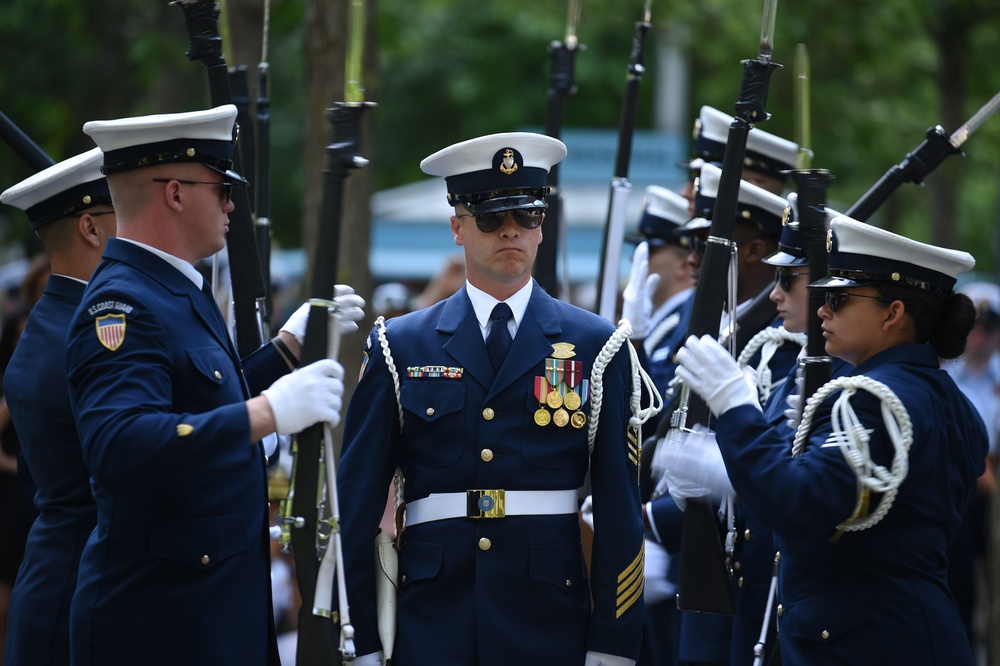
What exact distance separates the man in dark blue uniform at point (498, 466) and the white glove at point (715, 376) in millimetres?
227

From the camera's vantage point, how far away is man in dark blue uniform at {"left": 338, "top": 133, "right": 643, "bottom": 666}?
3.82 meters

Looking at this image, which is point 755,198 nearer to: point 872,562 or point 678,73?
point 872,562

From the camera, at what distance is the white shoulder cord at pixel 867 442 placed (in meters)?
3.56

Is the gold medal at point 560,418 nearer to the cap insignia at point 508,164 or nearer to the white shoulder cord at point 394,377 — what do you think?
the white shoulder cord at point 394,377

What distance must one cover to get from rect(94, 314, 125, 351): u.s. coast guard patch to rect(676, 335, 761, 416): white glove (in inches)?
62.3

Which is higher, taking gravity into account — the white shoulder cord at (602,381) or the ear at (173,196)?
the ear at (173,196)

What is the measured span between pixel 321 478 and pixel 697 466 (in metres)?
1.18

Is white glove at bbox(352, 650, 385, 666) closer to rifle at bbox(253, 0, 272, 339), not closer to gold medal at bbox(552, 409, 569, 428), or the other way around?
gold medal at bbox(552, 409, 569, 428)

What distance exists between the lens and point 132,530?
344 cm

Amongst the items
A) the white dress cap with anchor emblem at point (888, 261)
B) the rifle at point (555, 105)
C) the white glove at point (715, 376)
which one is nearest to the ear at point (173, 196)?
the white glove at point (715, 376)

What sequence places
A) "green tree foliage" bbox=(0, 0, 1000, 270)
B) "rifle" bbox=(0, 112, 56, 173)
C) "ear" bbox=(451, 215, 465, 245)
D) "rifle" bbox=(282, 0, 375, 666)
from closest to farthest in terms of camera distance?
1. "rifle" bbox=(282, 0, 375, 666)
2. "ear" bbox=(451, 215, 465, 245)
3. "rifle" bbox=(0, 112, 56, 173)
4. "green tree foliage" bbox=(0, 0, 1000, 270)

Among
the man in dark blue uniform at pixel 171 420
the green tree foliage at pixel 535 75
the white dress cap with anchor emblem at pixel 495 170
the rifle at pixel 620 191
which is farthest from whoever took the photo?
the green tree foliage at pixel 535 75

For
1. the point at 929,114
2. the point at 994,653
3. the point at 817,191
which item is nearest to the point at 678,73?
the point at 929,114

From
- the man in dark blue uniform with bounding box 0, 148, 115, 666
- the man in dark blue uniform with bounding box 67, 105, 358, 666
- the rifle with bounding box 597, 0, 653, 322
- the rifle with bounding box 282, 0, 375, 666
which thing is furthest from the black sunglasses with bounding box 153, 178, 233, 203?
the rifle with bounding box 597, 0, 653, 322
